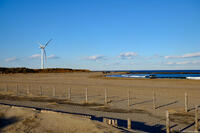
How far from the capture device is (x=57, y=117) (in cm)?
1014

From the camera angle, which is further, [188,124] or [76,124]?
[188,124]

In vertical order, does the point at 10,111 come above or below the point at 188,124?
above

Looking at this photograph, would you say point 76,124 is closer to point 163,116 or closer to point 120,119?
point 120,119

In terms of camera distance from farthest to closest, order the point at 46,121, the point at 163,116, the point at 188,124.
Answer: the point at 163,116 → the point at 188,124 → the point at 46,121

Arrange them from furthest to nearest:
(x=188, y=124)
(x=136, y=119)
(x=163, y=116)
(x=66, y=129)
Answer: (x=163, y=116) → (x=136, y=119) → (x=188, y=124) → (x=66, y=129)

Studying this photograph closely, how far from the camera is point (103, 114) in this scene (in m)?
13.6

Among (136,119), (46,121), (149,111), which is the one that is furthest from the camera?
(149,111)

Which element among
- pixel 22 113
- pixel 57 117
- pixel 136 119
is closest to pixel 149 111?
pixel 136 119

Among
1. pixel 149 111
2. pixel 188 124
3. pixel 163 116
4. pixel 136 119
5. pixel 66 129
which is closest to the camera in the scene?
pixel 66 129

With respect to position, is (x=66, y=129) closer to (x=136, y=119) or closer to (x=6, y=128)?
(x=6, y=128)

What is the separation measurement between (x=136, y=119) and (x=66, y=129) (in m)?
5.13

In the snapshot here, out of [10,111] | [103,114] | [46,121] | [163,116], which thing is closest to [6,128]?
[46,121]

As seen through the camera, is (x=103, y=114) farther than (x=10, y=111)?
Yes

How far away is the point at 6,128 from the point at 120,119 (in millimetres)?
6531
